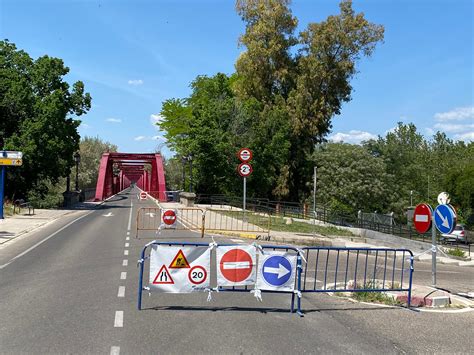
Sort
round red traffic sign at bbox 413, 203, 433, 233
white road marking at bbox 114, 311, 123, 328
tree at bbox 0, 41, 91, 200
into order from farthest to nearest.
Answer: tree at bbox 0, 41, 91, 200 → round red traffic sign at bbox 413, 203, 433, 233 → white road marking at bbox 114, 311, 123, 328

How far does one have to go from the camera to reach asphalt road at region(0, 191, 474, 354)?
19.1 ft

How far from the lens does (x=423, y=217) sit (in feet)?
32.6

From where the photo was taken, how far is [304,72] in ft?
156

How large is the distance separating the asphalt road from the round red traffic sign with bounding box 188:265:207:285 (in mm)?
445

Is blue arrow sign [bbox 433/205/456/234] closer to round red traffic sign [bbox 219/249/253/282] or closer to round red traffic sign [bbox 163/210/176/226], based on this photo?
round red traffic sign [bbox 219/249/253/282]

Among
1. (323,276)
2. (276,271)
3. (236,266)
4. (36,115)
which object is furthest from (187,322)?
(36,115)

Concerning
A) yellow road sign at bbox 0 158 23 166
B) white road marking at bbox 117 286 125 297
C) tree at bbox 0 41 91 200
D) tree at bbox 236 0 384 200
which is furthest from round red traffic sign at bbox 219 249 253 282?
tree at bbox 236 0 384 200

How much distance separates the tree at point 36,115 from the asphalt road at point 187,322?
24.0m

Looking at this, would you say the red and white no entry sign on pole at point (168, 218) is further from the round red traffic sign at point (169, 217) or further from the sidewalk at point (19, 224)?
the sidewalk at point (19, 224)

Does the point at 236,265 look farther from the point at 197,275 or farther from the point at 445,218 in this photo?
the point at 445,218

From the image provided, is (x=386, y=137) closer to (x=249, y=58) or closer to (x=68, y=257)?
(x=249, y=58)

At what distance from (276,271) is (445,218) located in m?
4.13

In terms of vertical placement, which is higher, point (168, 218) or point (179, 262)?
point (179, 262)

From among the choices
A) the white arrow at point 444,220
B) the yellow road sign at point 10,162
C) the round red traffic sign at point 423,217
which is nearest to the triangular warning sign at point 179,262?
the round red traffic sign at point 423,217
